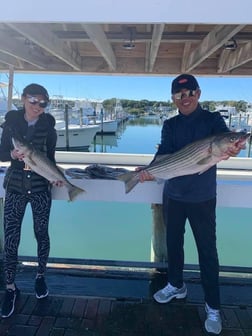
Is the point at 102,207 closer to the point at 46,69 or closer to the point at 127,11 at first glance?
the point at 46,69

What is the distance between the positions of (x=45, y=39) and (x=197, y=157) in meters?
1.58

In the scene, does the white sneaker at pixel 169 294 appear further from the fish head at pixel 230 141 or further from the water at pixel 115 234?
the water at pixel 115 234

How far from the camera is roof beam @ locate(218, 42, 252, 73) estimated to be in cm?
326

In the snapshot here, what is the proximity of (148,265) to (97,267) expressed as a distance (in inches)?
19.4

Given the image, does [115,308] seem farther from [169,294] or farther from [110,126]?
[110,126]

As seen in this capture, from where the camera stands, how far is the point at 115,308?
99.0 inches

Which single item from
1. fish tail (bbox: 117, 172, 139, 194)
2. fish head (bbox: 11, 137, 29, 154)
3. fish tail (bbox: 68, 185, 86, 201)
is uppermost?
fish head (bbox: 11, 137, 29, 154)

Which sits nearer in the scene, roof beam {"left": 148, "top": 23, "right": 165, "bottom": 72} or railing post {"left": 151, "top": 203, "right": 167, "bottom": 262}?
→ roof beam {"left": 148, "top": 23, "right": 165, "bottom": 72}

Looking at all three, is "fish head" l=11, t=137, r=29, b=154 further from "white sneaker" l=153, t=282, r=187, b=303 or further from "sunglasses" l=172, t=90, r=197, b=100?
"white sneaker" l=153, t=282, r=187, b=303

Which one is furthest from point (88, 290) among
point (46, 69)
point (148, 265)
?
point (46, 69)

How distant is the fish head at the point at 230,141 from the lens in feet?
5.99

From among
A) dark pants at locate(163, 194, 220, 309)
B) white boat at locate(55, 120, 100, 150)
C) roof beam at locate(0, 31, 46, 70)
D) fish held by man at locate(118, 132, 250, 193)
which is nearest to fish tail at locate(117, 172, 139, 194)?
fish held by man at locate(118, 132, 250, 193)

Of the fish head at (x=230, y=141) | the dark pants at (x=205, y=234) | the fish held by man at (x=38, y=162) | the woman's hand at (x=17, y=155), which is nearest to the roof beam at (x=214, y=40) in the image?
the fish head at (x=230, y=141)

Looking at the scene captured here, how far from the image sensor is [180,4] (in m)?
1.62
